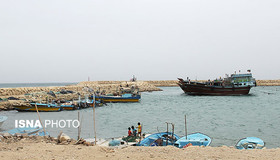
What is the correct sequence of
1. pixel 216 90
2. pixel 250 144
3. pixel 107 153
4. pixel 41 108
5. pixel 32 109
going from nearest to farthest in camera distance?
pixel 107 153 → pixel 250 144 → pixel 41 108 → pixel 32 109 → pixel 216 90

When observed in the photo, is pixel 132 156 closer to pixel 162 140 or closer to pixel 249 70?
pixel 162 140

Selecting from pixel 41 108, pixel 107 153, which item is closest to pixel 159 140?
pixel 107 153

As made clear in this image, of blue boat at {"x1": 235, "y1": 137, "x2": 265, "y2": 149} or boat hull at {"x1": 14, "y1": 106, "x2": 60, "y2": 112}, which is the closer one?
blue boat at {"x1": 235, "y1": 137, "x2": 265, "y2": 149}

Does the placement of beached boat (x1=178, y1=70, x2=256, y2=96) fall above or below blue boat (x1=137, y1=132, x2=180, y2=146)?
above

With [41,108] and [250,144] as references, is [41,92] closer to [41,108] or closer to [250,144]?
[41,108]

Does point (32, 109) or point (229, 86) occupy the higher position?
point (229, 86)

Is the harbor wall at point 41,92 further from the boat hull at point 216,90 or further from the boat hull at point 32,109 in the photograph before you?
the boat hull at point 216,90

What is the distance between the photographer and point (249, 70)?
2052 inches

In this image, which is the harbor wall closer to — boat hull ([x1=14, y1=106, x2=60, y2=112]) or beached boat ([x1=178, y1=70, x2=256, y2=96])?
boat hull ([x1=14, y1=106, x2=60, y2=112])

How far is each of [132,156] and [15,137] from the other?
6.53 m

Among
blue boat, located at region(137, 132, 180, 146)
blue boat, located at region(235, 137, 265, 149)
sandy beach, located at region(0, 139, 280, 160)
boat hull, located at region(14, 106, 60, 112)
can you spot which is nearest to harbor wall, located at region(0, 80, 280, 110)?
boat hull, located at region(14, 106, 60, 112)

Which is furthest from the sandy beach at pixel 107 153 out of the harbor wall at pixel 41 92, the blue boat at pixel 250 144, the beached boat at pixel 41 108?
the harbor wall at pixel 41 92

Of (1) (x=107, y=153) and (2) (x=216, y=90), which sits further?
(2) (x=216, y=90)

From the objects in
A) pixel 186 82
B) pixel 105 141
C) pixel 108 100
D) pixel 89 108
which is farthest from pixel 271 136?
pixel 186 82
